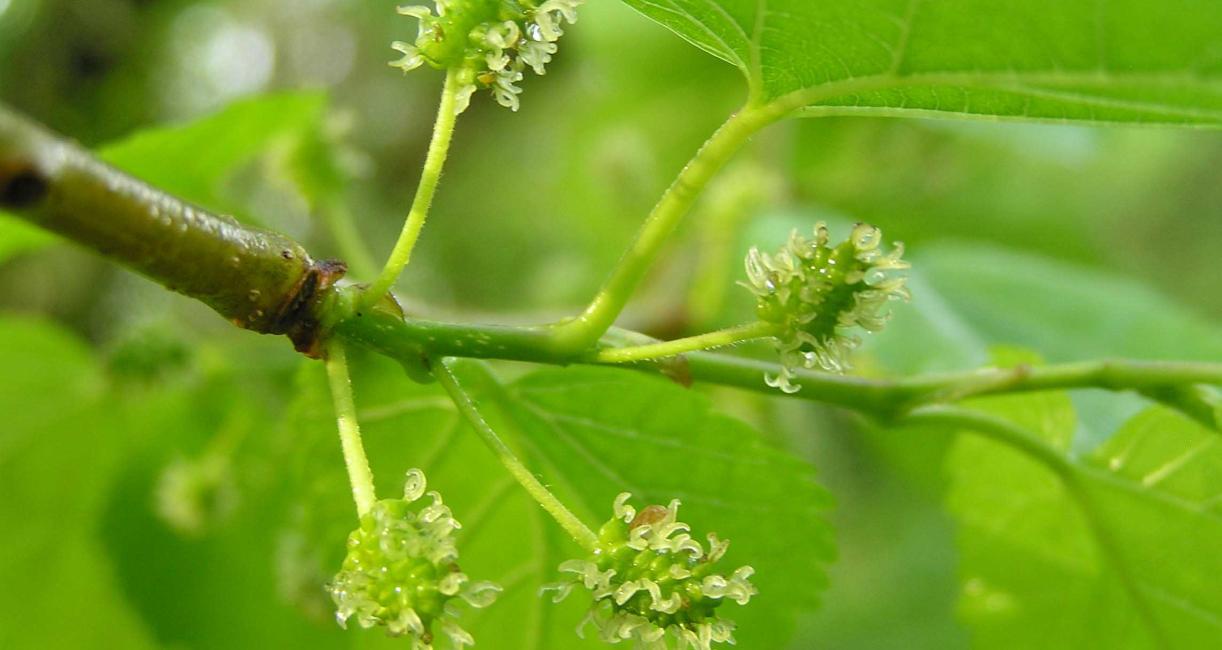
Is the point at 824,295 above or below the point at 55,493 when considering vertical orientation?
above

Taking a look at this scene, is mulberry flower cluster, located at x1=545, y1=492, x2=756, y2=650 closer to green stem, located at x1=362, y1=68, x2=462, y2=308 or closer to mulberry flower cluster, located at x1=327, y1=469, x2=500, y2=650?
mulberry flower cluster, located at x1=327, y1=469, x2=500, y2=650

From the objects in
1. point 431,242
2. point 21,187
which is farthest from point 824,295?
point 431,242

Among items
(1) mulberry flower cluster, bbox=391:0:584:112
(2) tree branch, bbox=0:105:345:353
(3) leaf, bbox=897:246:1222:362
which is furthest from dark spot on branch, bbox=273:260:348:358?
(3) leaf, bbox=897:246:1222:362

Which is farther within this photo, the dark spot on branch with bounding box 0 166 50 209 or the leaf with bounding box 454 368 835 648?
the leaf with bounding box 454 368 835 648

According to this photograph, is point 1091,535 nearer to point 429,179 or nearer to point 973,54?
point 973,54

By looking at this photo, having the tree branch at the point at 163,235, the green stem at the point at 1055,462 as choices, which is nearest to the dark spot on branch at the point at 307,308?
the tree branch at the point at 163,235

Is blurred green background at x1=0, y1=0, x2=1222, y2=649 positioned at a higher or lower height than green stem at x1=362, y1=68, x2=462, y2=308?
lower
